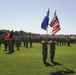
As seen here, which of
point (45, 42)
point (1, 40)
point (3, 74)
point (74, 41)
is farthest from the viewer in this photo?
point (74, 41)

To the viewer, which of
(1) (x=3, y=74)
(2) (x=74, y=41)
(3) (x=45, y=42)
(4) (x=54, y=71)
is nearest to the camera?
(1) (x=3, y=74)

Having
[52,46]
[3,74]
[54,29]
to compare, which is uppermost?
[54,29]

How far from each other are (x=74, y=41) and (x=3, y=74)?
63.7 meters

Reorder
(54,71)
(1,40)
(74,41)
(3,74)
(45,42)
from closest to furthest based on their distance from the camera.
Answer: (3,74), (54,71), (45,42), (1,40), (74,41)

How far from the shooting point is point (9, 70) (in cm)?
1577

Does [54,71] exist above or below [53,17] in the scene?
below

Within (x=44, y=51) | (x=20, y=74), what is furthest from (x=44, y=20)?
(x=20, y=74)

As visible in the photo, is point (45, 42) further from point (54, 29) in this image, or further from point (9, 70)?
point (9, 70)

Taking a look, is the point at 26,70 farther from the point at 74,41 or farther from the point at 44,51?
the point at 74,41

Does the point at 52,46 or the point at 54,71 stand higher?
the point at 52,46

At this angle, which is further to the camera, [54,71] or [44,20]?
[44,20]

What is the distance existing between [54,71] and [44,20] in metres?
5.80

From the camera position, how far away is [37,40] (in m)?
Answer: 81.8

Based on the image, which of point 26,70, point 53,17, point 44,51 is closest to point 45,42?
point 44,51
